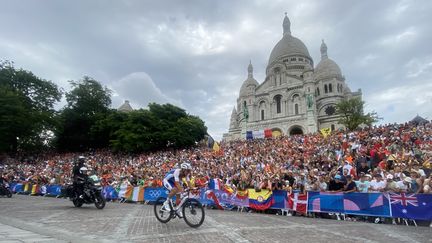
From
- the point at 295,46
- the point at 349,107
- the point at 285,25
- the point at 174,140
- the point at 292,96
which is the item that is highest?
the point at 285,25

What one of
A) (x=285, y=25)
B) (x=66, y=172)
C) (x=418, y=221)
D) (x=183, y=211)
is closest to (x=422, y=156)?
(x=418, y=221)

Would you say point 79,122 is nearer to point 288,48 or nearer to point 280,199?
point 280,199

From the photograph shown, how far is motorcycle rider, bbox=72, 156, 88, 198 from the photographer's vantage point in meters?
13.1

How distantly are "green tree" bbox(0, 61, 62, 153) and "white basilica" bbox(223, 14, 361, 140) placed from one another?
1549 inches

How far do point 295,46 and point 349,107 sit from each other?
3708cm

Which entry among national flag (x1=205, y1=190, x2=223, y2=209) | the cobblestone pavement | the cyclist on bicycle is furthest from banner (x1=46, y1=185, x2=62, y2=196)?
the cyclist on bicycle

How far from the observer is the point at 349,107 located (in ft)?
185

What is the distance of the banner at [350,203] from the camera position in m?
10.9

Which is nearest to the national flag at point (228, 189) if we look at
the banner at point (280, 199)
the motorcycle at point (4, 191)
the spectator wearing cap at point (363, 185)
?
the banner at point (280, 199)

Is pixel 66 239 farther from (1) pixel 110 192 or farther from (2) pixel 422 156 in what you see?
(2) pixel 422 156

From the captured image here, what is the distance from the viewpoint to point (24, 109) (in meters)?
46.7

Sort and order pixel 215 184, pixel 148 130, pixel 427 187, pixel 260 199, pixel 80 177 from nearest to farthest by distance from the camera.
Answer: pixel 427 187
pixel 80 177
pixel 260 199
pixel 215 184
pixel 148 130

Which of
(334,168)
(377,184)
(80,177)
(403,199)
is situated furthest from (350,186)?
(80,177)

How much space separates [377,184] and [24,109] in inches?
1911
